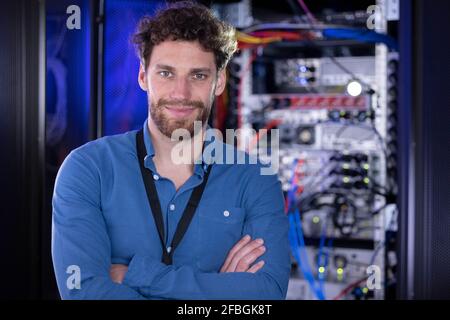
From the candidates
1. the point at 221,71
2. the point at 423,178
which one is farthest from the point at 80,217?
the point at 423,178

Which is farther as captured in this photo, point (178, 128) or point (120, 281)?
point (178, 128)

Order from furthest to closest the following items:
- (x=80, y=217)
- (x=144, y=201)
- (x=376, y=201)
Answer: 1. (x=376, y=201)
2. (x=144, y=201)
3. (x=80, y=217)

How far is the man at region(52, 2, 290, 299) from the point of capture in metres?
1.99

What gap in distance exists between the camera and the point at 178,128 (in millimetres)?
2174

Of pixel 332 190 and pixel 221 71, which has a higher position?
pixel 221 71

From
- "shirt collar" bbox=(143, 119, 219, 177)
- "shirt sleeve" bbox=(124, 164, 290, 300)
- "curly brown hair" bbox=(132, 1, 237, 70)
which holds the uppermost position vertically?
"curly brown hair" bbox=(132, 1, 237, 70)

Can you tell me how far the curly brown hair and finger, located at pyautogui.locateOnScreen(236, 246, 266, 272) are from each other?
2.35ft

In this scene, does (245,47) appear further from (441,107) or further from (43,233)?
(43,233)

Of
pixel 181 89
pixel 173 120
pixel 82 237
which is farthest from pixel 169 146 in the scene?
pixel 82 237

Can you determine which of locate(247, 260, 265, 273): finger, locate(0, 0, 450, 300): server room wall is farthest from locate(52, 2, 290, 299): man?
locate(0, 0, 450, 300): server room wall

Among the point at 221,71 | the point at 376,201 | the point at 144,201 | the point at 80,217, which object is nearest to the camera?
the point at 80,217

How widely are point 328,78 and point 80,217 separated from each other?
171 cm

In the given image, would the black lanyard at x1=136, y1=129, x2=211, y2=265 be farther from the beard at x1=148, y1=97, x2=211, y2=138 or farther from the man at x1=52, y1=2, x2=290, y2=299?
the beard at x1=148, y1=97, x2=211, y2=138

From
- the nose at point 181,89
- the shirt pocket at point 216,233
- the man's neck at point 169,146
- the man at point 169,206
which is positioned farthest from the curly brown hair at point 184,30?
the shirt pocket at point 216,233
